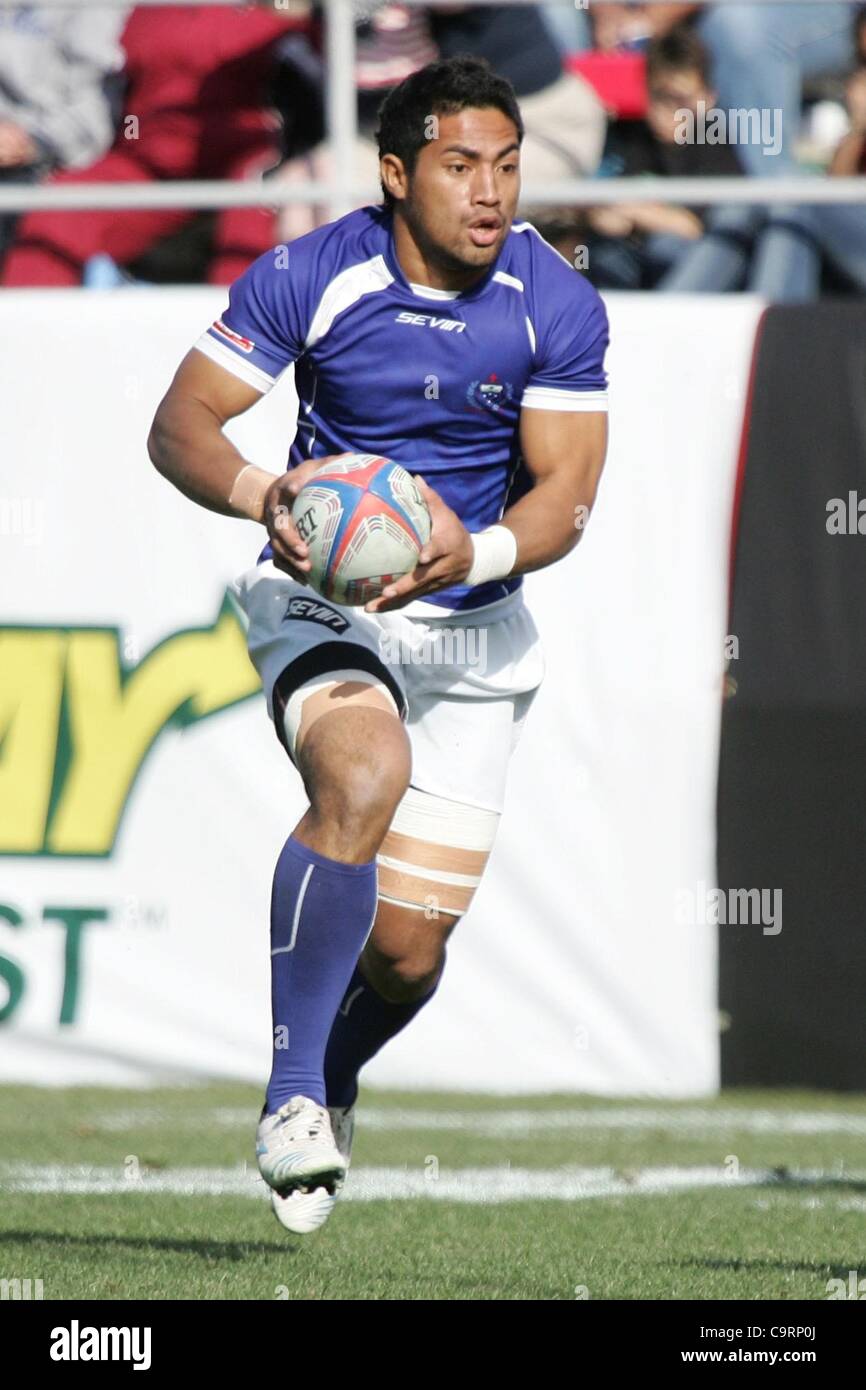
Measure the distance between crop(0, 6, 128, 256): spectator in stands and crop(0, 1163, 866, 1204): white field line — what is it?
4.98 metres

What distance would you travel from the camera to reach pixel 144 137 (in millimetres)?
9688

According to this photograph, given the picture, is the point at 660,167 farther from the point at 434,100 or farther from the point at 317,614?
the point at 317,614

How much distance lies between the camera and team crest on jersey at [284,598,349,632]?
5.27m

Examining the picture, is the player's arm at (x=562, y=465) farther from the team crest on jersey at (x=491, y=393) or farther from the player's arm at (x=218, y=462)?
the player's arm at (x=218, y=462)

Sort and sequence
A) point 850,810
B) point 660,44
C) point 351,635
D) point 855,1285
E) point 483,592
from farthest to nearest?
point 660,44
point 850,810
point 483,592
point 351,635
point 855,1285

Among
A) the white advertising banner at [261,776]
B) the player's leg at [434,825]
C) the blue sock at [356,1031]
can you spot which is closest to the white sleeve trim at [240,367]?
the player's leg at [434,825]

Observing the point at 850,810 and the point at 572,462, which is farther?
the point at 850,810

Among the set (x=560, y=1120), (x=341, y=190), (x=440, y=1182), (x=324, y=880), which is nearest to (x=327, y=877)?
(x=324, y=880)

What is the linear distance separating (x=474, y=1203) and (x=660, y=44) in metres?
5.24

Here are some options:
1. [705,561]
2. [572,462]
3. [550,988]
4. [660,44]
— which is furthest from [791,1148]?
[660,44]

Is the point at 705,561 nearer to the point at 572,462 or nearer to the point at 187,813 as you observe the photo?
the point at 187,813

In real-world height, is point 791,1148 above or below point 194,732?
below

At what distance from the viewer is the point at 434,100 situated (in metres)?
5.23

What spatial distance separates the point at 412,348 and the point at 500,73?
4358 millimetres
